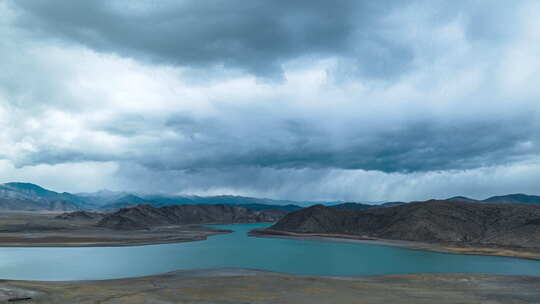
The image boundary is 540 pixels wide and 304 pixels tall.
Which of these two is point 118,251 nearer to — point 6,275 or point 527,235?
point 6,275

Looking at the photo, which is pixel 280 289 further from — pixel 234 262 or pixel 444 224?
pixel 444 224

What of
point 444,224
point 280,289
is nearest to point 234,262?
point 280,289

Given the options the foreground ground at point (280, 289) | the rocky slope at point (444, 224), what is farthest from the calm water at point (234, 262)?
the rocky slope at point (444, 224)

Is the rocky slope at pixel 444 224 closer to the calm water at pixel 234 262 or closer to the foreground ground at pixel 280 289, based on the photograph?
the calm water at pixel 234 262

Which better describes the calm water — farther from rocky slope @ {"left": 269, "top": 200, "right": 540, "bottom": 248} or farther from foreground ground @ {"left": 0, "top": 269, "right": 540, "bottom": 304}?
rocky slope @ {"left": 269, "top": 200, "right": 540, "bottom": 248}

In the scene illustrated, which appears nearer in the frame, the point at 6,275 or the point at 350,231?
the point at 6,275

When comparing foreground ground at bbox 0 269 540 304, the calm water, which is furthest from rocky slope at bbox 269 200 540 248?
foreground ground at bbox 0 269 540 304

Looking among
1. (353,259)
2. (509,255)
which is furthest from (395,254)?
(509,255)
